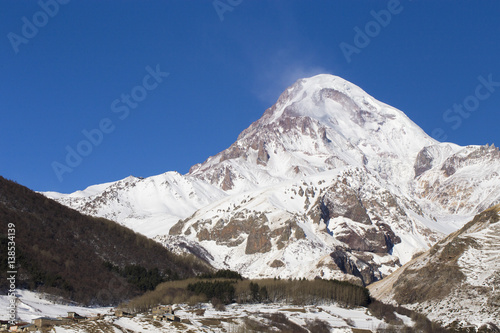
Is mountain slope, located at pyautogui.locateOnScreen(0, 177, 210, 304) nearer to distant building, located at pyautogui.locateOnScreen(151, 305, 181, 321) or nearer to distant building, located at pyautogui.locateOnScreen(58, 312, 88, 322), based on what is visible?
distant building, located at pyautogui.locateOnScreen(58, 312, 88, 322)

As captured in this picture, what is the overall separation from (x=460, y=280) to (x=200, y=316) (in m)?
58.6

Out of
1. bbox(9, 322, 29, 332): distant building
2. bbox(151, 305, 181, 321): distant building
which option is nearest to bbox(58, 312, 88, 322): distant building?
bbox(9, 322, 29, 332): distant building

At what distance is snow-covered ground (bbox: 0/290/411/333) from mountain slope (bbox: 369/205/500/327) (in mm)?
10212

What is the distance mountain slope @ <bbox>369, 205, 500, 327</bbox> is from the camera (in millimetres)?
133500

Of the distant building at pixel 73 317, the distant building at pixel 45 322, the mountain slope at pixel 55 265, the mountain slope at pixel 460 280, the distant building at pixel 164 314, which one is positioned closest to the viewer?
the distant building at pixel 45 322

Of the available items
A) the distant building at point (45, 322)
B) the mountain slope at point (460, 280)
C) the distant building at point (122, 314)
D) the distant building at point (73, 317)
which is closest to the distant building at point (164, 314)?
the distant building at point (122, 314)

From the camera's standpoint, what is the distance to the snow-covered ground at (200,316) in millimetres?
115938

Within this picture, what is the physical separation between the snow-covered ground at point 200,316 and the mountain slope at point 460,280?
10.2 m

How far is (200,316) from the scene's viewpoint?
437 ft

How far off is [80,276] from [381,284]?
8620 cm

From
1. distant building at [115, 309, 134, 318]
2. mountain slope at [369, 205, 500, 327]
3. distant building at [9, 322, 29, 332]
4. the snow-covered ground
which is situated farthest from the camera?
mountain slope at [369, 205, 500, 327]

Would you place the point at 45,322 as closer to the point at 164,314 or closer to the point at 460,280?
the point at 164,314

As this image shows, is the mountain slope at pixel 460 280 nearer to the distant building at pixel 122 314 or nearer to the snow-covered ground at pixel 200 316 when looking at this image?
the snow-covered ground at pixel 200 316

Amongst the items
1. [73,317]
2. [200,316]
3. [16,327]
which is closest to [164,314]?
[200,316]
